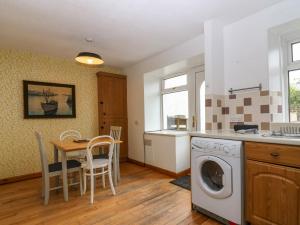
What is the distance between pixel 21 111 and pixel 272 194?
3.67m

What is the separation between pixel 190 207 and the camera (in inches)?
79.3

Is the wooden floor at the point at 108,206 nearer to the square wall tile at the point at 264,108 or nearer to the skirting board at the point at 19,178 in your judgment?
the skirting board at the point at 19,178

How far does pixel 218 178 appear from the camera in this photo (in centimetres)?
178

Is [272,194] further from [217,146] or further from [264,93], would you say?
[264,93]

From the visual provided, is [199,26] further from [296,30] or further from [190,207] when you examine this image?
[190,207]

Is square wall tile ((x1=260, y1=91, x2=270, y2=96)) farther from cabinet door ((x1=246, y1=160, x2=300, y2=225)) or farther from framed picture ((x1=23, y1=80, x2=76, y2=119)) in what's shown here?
framed picture ((x1=23, y1=80, x2=76, y2=119))

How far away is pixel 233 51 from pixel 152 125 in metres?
2.19

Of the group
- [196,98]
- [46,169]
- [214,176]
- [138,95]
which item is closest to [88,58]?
[46,169]

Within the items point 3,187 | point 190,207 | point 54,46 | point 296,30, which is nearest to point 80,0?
point 54,46

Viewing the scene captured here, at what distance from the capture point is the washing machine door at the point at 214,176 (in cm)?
158

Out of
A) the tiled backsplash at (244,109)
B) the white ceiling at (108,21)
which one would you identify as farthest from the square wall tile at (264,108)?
the white ceiling at (108,21)

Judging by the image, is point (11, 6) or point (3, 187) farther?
point (3, 187)

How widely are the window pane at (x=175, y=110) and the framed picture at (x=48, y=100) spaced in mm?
1946

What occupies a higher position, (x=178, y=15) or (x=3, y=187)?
(x=178, y=15)
